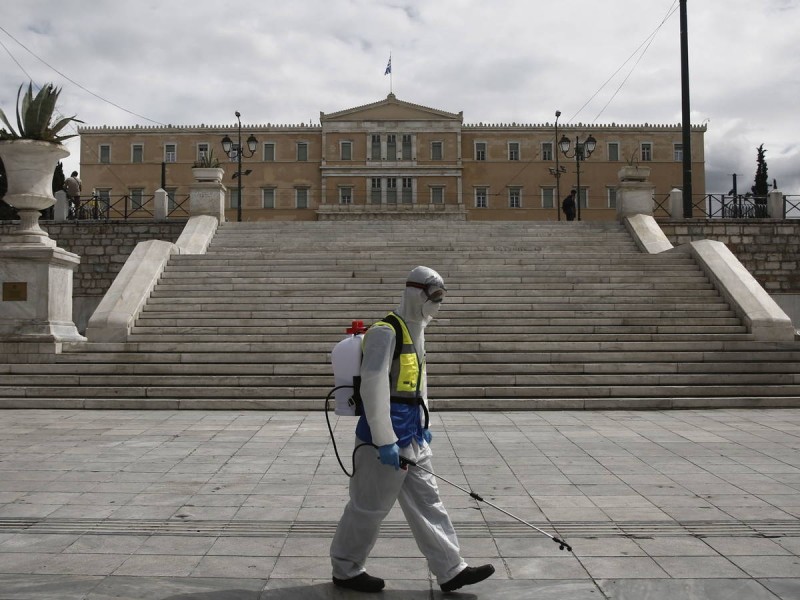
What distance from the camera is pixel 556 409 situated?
10.5 metres

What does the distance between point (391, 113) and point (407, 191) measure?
6001 millimetres

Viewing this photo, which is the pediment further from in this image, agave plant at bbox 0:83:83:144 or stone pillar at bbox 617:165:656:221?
agave plant at bbox 0:83:83:144

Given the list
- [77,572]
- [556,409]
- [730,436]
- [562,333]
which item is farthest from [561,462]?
[562,333]

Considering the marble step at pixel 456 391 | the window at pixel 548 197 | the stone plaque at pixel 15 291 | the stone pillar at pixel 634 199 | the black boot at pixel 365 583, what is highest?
the window at pixel 548 197

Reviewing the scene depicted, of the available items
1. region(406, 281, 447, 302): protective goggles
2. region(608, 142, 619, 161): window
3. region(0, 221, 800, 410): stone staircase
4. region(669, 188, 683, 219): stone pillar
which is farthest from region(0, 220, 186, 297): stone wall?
region(608, 142, 619, 161): window

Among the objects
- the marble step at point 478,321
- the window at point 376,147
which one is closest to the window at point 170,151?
the window at point 376,147

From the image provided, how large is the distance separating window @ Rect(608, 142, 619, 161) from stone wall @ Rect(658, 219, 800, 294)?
127 ft

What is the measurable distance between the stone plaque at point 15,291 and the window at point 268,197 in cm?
4523

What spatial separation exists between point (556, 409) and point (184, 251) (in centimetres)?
985

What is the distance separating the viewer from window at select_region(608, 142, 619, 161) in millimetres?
57062

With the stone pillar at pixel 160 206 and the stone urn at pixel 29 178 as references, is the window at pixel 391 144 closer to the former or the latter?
the stone pillar at pixel 160 206

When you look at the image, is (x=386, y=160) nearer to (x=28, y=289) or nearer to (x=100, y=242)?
(x=100, y=242)

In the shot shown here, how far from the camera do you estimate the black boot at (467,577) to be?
3725 mm

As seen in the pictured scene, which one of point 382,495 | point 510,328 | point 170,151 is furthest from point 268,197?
point 382,495
